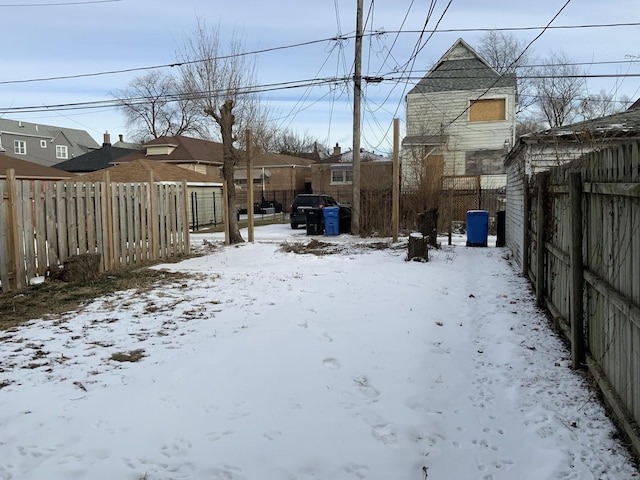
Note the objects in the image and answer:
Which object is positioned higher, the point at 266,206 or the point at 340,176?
the point at 340,176

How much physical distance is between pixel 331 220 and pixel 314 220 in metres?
0.80

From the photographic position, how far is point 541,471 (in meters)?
3.08

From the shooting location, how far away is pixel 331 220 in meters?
19.4

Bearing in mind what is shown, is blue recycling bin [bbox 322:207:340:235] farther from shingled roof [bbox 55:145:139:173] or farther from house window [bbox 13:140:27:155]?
house window [bbox 13:140:27:155]

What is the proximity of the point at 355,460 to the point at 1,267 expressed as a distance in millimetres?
7564

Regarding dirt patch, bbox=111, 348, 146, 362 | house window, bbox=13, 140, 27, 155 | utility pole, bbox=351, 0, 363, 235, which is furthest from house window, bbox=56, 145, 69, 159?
dirt patch, bbox=111, 348, 146, 362

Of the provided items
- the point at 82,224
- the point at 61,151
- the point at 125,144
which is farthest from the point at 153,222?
the point at 125,144

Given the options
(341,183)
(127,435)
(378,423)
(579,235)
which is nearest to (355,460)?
(378,423)

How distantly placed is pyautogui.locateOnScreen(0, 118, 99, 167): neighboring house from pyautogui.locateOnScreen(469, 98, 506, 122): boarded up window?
4245 cm

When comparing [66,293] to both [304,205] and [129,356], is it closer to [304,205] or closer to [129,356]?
[129,356]

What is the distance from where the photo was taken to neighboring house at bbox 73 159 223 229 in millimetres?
25891

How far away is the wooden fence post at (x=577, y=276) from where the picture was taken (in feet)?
14.7

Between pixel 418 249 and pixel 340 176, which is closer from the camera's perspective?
pixel 418 249

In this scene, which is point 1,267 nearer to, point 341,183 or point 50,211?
point 50,211
